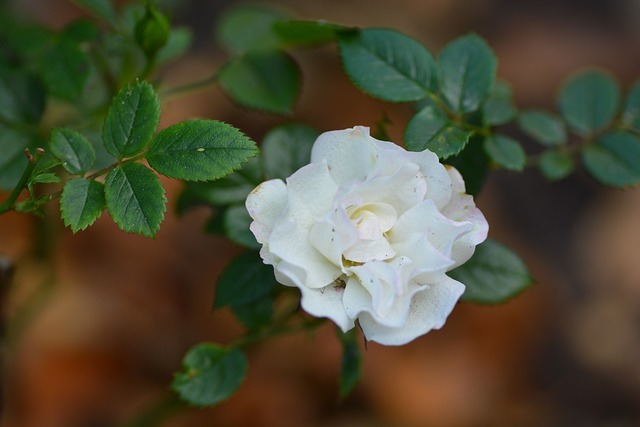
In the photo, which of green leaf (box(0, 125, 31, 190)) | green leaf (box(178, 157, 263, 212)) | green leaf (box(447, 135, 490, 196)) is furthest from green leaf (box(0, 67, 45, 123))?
green leaf (box(447, 135, 490, 196))

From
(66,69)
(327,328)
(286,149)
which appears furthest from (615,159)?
(327,328)

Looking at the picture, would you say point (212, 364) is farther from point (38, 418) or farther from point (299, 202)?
point (38, 418)

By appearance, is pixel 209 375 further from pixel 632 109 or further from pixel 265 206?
pixel 632 109

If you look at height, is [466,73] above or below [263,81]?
above

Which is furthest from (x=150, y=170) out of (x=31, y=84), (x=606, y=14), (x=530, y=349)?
(x=606, y=14)

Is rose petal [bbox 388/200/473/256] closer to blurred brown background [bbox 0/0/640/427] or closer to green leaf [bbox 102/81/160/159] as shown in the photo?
green leaf [bbox 102/81/160/159]
